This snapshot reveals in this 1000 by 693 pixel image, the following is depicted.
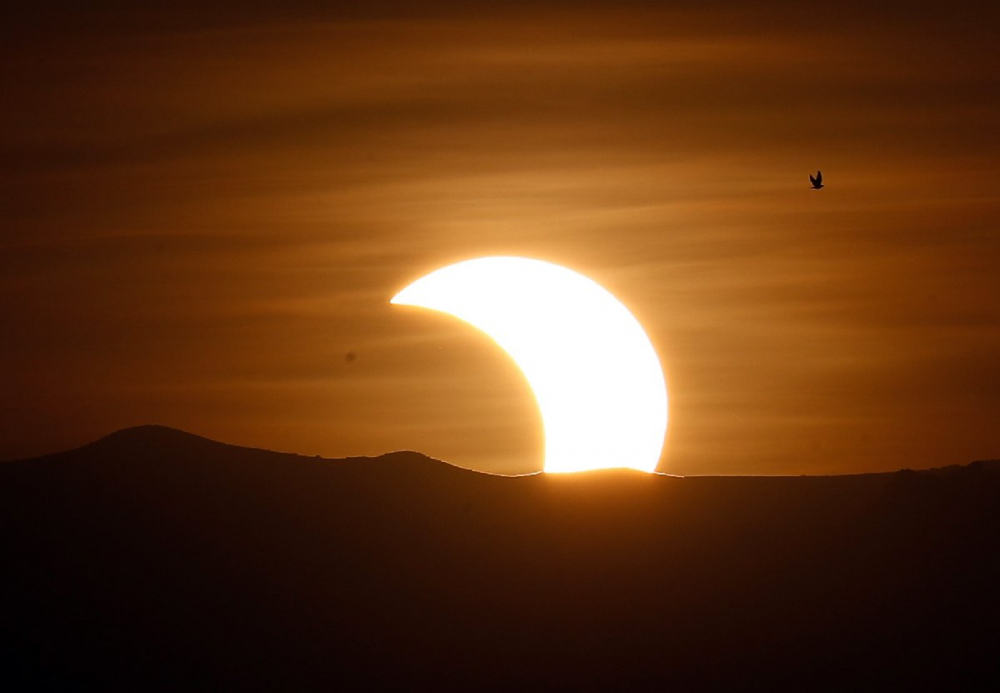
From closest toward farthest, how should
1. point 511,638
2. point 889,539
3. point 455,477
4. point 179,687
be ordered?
point 179,687 < point 511,638 < point 889,539 < point 455,477

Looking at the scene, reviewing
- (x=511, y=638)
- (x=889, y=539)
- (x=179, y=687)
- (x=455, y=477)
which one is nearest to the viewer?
(x=179, y=687)

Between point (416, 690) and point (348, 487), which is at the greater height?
point (348, 487)

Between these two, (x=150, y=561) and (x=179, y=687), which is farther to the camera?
(x=150, y=561)

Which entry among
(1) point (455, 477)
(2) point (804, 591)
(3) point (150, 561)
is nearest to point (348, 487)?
(1) point (455, 477)

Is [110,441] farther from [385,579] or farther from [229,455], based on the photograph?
[385,579]

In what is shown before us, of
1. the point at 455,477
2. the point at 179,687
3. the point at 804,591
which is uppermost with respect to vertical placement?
the point at 455,477

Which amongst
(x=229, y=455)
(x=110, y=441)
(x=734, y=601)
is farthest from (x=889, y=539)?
(x=110, y=441)

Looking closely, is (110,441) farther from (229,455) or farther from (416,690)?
(416,690)
